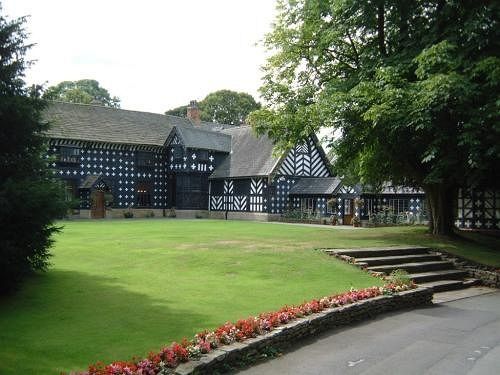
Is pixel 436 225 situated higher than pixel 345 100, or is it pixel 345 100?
pixel 345 100

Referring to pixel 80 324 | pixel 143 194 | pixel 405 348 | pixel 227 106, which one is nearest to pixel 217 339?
pixel 80 324

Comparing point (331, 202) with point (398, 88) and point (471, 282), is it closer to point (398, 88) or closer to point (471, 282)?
point (398, 88)

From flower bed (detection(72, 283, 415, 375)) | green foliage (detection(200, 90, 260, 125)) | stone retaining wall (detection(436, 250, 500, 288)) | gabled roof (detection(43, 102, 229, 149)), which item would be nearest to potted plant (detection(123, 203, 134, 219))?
gabled roof (detection(43, 102, 229, 149))

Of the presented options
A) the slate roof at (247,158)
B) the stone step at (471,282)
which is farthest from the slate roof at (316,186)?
the stone step at (471,282)

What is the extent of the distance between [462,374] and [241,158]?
39.2 meters

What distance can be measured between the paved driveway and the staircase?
3.50 metres

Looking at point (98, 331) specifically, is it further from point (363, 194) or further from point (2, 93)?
point (363, 194)

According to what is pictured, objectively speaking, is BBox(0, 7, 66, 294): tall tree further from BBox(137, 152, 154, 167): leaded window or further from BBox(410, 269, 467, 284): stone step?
BBox(137, 152, 154, 167): leaded window

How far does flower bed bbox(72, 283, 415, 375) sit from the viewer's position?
239 inches

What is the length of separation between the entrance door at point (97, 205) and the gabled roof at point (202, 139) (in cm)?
877

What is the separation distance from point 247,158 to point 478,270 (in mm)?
30007

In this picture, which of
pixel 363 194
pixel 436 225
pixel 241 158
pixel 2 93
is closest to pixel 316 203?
pixel 363 194

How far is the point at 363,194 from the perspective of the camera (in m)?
40.6

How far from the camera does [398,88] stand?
1788 cm
